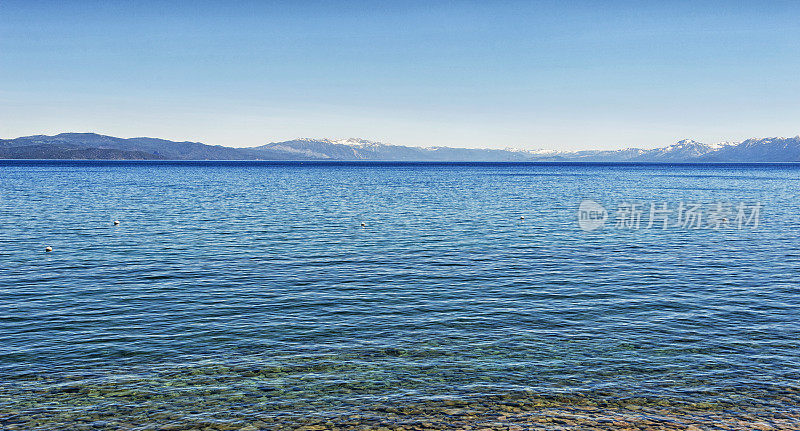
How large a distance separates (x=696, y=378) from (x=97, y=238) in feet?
150

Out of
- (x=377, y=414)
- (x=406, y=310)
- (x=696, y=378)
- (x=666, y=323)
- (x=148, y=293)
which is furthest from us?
(x=148, y=293)

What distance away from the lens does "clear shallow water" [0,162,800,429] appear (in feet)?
59.1

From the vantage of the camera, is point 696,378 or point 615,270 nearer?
point 696,378

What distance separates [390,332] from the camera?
2508cm

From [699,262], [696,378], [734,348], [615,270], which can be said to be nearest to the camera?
[696,378]

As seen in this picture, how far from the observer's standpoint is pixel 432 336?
964 inches

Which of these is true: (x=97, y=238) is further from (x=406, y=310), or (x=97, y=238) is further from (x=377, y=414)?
(x=377, y=414)

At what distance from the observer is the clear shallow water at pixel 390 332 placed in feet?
59.1

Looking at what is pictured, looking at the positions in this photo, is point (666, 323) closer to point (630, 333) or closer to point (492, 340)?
point (630, 333)

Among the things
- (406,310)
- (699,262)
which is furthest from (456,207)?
(406,310)

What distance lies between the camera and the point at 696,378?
2003cm

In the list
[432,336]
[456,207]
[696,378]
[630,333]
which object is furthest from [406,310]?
[456,207]

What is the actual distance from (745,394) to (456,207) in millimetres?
68374

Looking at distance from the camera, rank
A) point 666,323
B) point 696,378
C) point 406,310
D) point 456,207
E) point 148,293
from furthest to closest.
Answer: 1. point 456,207
2. point 148,293
3. point 406,310
4. point 666,323
5. point 696,378
